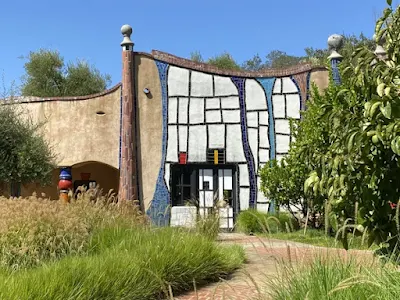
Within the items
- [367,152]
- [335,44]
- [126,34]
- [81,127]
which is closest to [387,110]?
[367,152]

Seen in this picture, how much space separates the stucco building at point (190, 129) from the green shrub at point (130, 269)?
24.3ft

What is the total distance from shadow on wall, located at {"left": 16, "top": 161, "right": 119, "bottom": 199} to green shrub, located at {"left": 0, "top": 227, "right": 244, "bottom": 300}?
10513 millimetres

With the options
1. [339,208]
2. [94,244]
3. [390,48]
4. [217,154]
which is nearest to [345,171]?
[339,208]

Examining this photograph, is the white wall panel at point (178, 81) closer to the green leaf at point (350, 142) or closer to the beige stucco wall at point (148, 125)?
the beige stucco wall at point (148, 125)


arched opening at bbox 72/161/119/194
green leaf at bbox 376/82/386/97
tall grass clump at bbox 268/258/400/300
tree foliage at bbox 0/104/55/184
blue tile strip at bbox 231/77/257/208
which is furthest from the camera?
arched opening at bbox 72/161/119/194

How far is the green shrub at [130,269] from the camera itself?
384cm

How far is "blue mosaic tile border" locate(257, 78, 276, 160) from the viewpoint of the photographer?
47.8 feet

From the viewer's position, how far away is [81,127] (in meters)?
15.2

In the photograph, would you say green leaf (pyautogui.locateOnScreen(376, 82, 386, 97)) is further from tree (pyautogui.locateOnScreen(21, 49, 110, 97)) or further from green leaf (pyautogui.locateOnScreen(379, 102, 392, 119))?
tree (pyautogui.locateOnScreen(21, 49, 110, 97))

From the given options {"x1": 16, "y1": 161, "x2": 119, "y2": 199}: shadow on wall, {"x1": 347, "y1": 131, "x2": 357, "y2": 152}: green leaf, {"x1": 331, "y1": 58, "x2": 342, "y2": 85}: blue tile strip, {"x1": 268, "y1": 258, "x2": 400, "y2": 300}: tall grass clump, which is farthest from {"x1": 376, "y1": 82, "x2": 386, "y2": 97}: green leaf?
{"x1": 16, "y1": 161, "x2": 119, "y2": 199}: shadow on wall

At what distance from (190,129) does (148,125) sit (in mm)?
1374

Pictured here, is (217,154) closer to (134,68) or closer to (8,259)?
(134,68)

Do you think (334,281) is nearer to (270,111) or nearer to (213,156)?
(213,156)

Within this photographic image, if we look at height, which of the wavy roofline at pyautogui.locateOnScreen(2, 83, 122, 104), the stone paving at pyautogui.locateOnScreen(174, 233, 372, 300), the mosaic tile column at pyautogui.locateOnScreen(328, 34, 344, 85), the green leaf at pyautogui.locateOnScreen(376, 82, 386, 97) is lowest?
the stone paving at pyautogui.locateOnScreen(174, 233, 372, 300)
